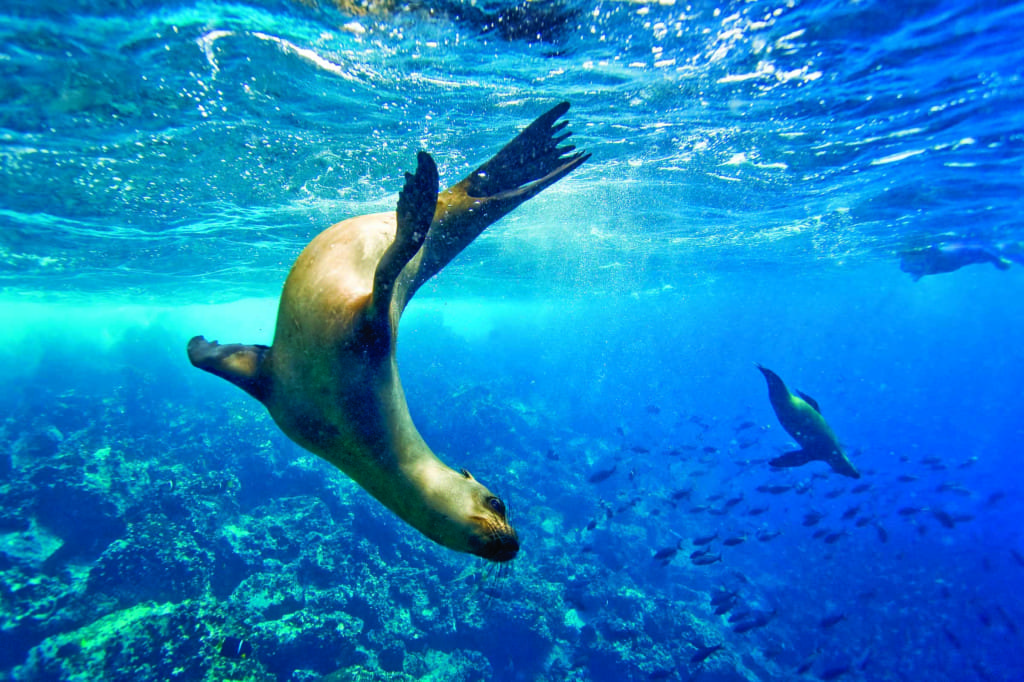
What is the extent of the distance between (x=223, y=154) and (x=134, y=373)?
26.0 meters

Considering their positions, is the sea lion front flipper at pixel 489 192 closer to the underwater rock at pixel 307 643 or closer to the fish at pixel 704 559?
the fish at pixel 704 559

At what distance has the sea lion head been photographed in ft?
4.79

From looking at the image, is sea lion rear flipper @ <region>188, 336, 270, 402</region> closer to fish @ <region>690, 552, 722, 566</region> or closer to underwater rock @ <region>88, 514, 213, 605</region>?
fish @ <region>690, 552, 722, 566</region>

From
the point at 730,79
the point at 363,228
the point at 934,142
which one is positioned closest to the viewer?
the point at 363,228

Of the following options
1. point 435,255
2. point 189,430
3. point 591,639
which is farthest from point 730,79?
point 189,430

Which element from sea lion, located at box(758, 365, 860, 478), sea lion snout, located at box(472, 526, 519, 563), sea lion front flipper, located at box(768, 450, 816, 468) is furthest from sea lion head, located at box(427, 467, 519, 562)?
sea lion front flipper, located at box(768, 450, 816, 468)

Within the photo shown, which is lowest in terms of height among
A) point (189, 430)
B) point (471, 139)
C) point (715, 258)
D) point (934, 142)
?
point (189, 430)

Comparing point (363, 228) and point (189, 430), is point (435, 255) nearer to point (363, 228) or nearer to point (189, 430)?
point (363, 228)

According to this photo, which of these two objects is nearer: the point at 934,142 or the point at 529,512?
the point at 934,142

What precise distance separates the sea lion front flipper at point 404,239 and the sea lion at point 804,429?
659cm

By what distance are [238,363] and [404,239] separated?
1.02 m

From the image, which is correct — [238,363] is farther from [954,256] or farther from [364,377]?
[954,256]

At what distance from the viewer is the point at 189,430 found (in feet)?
72.6

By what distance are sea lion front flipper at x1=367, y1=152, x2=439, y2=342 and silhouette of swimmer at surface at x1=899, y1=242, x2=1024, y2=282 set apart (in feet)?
87.6
